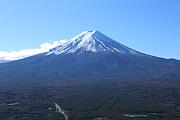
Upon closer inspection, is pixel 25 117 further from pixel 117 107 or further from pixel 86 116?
pixel 117 107

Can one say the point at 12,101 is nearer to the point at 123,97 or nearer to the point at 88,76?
the point at 123,97

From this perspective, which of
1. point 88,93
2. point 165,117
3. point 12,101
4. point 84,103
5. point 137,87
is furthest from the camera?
point 137,87

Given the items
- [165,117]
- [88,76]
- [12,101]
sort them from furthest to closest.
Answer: [88,76] → [12,101] → [165,117]

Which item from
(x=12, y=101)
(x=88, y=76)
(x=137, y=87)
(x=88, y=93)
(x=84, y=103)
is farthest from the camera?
(x=88, y=76)

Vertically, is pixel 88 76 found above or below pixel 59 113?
above

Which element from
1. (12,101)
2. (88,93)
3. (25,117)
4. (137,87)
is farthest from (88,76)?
(25,117)

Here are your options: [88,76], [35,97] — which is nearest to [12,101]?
[35,97]

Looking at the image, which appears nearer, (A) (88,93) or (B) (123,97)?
(B) (123,97)

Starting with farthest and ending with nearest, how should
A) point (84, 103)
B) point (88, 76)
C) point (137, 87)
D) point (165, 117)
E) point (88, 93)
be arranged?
point (88, 76) < point (137, 87) < point (88, 93) < point (84, 103) < point (165, 117)

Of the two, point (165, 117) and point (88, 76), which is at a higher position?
point (88, 76)
